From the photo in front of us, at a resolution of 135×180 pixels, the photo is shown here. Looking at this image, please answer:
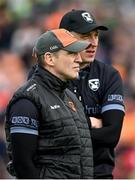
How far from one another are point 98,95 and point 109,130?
29 cm

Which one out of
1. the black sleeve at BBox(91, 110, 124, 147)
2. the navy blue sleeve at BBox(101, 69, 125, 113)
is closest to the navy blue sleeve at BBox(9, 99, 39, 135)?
the black sleeve at BBox(91, 110, 124, 147)

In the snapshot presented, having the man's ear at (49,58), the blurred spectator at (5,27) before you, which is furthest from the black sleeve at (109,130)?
the blurred spectator at (5,27)

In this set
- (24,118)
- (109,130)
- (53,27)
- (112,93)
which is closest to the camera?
(24,118)

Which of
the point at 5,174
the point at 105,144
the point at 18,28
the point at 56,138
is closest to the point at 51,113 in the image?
the point at 56,138

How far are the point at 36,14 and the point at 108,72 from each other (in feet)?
25.1

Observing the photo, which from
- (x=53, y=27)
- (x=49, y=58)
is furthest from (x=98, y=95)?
(x=53, y=27)

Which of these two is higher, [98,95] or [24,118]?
[24,118]

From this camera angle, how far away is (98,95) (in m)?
6.07

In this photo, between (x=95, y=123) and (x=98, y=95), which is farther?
(x=98, y=95)

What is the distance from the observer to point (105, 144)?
19.5 ft

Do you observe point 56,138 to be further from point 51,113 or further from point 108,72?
point 108,72

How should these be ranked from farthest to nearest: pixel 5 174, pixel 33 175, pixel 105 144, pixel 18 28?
pixel 18 28
pixel 5 174
pixel 105 144
pixel 33 175

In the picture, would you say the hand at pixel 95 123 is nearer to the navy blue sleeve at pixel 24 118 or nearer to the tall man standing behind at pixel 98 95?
the tall man standing behind at pixel 98 95

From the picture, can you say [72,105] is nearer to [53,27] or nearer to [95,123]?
[95,123]
